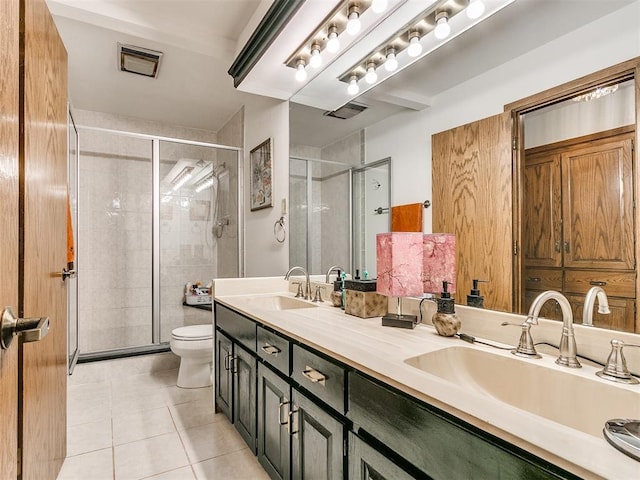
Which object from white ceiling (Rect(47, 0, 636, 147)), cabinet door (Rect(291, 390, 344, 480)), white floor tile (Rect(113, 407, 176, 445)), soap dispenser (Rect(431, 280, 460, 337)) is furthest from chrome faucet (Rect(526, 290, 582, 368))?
white floor tile (Rect(113, 407, 176, 445))

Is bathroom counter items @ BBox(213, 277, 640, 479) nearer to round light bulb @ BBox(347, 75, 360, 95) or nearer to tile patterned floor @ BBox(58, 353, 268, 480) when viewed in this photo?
tile patterned floor @ BBox(58, 353, 268, 480)

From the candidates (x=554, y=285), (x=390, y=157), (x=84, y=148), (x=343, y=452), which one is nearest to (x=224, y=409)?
(x=343, y=452)

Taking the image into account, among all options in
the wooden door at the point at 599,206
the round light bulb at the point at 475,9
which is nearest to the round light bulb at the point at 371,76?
the round light bulb at the point at 475,9

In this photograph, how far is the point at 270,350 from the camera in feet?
4.76

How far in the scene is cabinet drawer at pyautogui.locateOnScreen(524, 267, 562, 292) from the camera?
102 centimetres

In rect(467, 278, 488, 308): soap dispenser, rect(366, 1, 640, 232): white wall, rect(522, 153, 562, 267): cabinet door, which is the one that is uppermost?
rect(366, 1, 640, 232): white wall

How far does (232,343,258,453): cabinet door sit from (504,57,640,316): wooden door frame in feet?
3.77

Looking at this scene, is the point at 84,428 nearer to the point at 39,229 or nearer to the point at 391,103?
the point at 39,229

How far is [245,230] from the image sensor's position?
3494mm

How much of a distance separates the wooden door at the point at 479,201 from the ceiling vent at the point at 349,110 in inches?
23.5

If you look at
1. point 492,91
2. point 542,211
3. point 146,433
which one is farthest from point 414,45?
point 146,433

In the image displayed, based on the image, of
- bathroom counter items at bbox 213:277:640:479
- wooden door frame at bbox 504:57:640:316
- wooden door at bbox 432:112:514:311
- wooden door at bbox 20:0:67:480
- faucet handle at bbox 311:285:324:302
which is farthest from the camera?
faucet handle at bbox 311:285:324:302

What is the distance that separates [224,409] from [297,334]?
120 centimetres

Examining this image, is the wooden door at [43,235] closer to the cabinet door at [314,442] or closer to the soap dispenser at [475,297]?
the cabinet door at [314,442]
